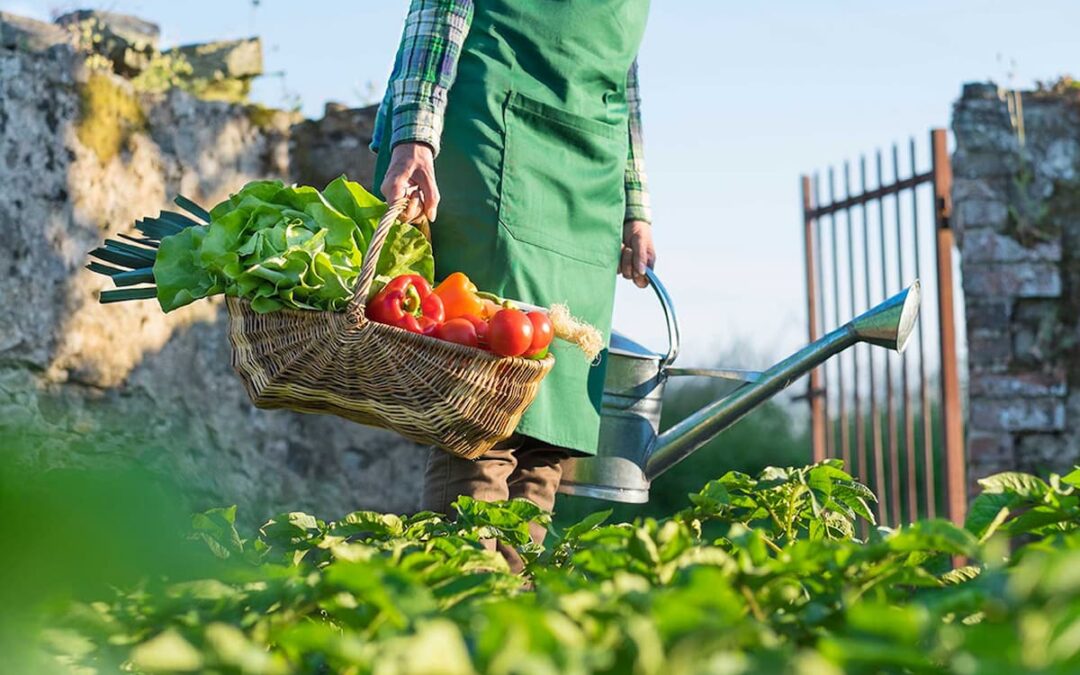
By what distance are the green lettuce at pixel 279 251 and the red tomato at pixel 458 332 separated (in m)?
0.13

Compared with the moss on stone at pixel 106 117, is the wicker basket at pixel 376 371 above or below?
below

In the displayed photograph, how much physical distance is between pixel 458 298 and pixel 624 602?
4.88 ft

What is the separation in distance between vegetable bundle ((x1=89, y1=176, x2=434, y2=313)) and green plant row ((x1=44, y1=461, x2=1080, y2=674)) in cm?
76

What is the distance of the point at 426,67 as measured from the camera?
224cm

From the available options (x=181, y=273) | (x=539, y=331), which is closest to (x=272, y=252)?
(x=181, y=273)

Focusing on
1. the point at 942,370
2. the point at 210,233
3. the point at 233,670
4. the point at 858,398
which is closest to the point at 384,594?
the point at 233,670

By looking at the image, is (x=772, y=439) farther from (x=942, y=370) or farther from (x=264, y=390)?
(x=264, y=390)

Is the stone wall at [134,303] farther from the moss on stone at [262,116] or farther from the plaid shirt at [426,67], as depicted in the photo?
the plaid shirt at [426,67]

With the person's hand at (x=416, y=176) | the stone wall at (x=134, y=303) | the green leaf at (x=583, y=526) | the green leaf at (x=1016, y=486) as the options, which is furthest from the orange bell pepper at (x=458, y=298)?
the stone wall at (x=134, y=303)

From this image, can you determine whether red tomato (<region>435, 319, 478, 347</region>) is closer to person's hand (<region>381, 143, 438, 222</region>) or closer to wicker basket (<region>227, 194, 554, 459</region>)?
wicker basket (<region>227, 194, 554, 459</region>)

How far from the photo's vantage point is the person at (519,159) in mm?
2264

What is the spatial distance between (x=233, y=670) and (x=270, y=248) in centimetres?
148

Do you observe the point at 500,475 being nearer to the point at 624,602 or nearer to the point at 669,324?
the point at 669,324

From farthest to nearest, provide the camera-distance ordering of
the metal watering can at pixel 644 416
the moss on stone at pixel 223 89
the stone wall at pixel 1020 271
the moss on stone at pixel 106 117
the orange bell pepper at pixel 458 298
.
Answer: the stone wall at pixel 1020 271, the moss on stone at pixel 223 89, the moss on stone at pixel 106 117, the metal watering can at pixel 644 416, the orange bell pepper at pixel 458 298
